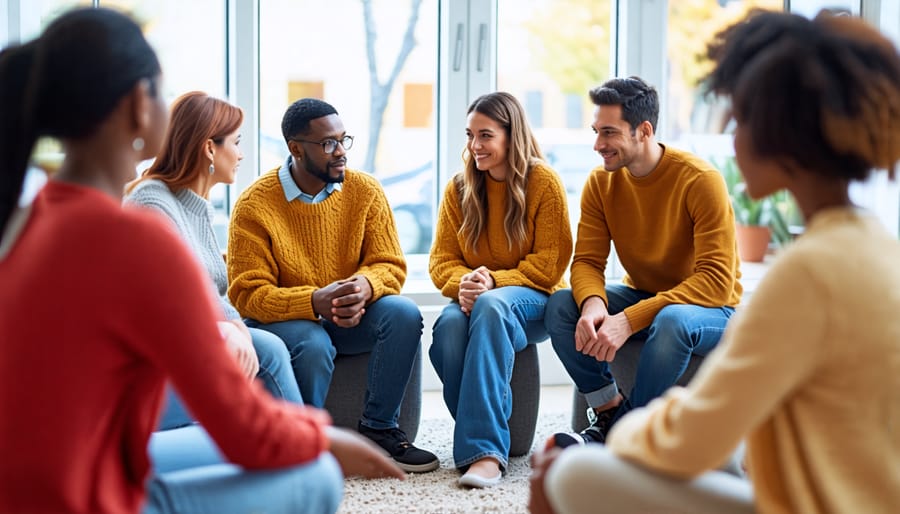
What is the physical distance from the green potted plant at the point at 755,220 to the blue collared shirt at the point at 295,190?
98.2 inches

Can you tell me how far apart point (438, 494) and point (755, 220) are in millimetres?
3067

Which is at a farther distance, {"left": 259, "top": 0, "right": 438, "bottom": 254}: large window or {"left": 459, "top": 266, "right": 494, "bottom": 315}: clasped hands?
{"left": 259, "top": 0, "right": 438, "bottom": 254}: large window

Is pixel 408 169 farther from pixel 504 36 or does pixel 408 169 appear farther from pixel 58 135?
pixel 58 135

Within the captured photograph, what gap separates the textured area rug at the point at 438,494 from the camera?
2477mm

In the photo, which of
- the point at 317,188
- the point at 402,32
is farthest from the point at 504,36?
the point at 317,188

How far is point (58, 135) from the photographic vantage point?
1.19 metres

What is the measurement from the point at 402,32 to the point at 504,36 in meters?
0.44

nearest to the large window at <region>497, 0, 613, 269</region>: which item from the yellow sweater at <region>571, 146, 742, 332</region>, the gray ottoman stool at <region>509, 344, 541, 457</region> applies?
the yellow sweater at <region>571, 146, 742, 332</region>

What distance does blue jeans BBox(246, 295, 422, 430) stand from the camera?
2764 millimetres

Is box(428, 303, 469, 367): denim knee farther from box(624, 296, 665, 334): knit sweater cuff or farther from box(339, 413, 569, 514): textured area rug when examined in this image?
box(624, 296, 665, 334): knit sweater cuff

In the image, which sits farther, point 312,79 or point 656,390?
point 312,79

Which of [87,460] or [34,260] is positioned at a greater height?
[34,260]

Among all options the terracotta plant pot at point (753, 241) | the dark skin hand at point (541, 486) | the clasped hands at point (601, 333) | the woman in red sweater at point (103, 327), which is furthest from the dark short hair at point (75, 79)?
the terracotta plant pot at point (753, 241)

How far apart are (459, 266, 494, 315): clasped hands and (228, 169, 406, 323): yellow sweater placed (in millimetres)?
205
